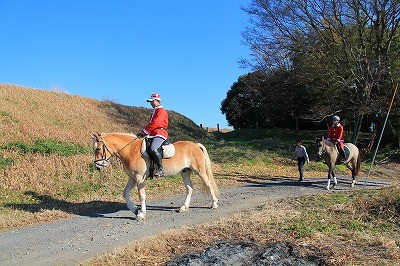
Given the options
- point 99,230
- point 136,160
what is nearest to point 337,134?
point 136,160

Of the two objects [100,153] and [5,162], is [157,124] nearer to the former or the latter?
[100,153]

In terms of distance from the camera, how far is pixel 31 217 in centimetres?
1048

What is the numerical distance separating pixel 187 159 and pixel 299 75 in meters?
21.7

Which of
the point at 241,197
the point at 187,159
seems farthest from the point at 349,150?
the point at 187,159

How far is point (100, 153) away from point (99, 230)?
6.23ft

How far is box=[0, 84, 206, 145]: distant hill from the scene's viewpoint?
20219 millimetres

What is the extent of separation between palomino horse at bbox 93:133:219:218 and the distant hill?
9398 millimetres

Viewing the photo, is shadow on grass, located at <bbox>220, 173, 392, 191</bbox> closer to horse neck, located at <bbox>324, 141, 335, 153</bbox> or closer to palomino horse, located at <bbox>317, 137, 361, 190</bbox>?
palomino horse, located at <bbox>317, 137, 361, 190</bbox>

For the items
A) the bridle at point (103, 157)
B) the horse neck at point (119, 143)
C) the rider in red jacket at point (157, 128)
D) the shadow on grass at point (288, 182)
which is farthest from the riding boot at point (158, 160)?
the shadow on grass at point (288, 182)

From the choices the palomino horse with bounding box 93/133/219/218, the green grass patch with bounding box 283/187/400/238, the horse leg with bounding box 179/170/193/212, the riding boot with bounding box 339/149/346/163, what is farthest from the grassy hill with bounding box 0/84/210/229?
the riding boot with bounding box 339/149/346/163

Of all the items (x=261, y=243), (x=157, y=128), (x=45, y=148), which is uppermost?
(x=157, y=128)

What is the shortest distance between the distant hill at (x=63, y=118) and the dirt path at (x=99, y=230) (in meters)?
9.38

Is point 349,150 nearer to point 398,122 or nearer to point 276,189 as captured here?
point 276,189

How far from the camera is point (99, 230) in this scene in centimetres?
905
